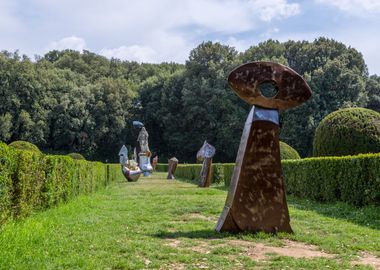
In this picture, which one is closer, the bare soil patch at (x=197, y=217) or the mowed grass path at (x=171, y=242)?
the mowed grass path at (x=171, y=242)

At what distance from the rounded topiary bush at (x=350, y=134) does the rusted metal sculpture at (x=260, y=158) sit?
24.9 feet

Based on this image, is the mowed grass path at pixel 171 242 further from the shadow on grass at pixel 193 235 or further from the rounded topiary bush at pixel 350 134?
the rounded topiary bush at pixel 350 134

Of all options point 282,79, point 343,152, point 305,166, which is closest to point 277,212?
point 282,79

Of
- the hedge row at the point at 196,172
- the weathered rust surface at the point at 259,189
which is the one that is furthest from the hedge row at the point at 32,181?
the hedge row at the point at 196,172

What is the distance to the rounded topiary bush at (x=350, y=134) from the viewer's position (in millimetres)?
Answer: 15125

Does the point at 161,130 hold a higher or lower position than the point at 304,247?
higher

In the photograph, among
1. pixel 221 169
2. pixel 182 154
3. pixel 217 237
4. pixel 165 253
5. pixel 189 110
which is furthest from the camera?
pixel 182 154

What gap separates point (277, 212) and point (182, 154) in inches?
1918

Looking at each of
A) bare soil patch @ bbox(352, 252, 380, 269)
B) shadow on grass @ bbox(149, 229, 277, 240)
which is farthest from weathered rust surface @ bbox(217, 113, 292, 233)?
bare soil patch @ bbox(352, 252, 380, 269)

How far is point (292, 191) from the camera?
53.8 ft

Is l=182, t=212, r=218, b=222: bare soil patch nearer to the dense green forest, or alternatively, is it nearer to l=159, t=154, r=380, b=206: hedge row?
l=159, t=154, r=380, b=206: hedge row

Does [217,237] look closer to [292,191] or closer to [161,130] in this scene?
[292,191]


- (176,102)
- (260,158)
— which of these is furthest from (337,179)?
(176,102)

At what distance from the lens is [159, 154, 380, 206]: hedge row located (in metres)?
11.0
